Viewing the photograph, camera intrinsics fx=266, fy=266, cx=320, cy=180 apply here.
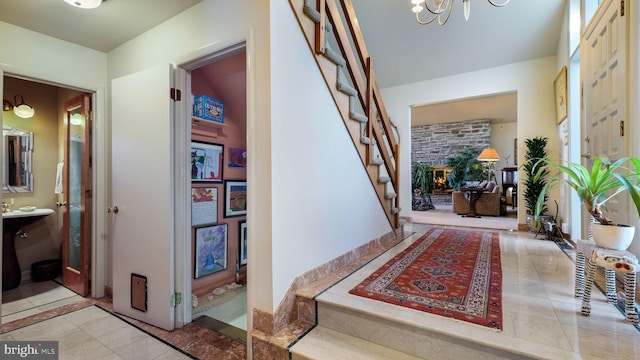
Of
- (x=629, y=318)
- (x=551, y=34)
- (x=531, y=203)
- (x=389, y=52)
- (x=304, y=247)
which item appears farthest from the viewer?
(x=389, y=52)

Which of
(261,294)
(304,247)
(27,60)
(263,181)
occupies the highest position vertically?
(27,60)

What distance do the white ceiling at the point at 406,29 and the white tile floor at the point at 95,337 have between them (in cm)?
245

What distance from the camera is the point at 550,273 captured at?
86.3 inches

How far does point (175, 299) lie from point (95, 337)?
58cm

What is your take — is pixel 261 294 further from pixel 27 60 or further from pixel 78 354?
pixel 27 60

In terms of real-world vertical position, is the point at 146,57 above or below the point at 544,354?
above

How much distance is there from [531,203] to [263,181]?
4.32 m

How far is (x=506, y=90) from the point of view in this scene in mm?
4379

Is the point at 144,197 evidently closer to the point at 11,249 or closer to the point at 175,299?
the point at 175,299

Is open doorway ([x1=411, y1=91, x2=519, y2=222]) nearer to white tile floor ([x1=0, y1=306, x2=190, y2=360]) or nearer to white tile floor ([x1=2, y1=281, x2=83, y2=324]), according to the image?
white tile floor ([x1=0, y1=306, x2=190, y2=360])

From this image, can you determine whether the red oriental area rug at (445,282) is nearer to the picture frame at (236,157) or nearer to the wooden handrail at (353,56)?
the wooden handrail at (353,56)

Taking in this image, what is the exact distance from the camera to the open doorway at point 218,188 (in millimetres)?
2672

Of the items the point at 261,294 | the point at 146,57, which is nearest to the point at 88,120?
the point at 146,57

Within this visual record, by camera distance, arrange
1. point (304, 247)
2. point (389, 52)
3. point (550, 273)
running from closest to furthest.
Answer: point (304, 247) → point (550, 273) → point (389, 52)
